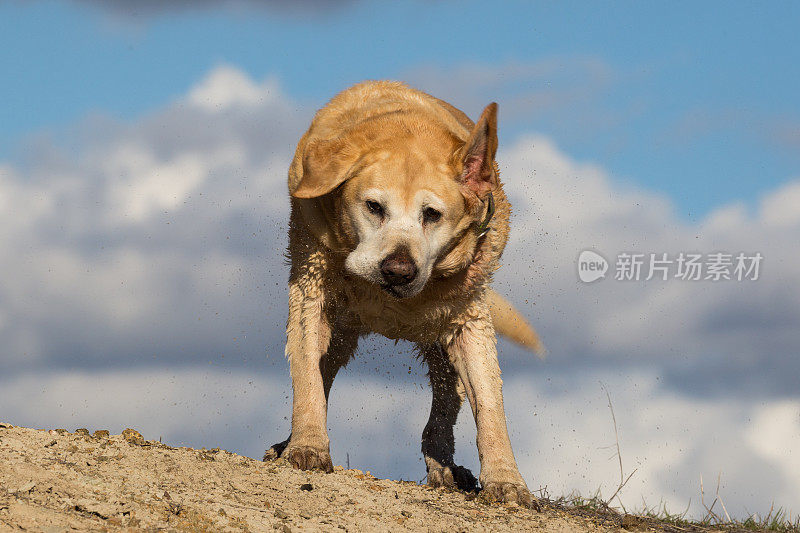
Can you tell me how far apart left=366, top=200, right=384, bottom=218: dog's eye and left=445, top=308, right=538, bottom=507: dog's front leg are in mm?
1388

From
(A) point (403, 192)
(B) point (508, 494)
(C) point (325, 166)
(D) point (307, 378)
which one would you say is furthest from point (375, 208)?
(B) point (508, 494)

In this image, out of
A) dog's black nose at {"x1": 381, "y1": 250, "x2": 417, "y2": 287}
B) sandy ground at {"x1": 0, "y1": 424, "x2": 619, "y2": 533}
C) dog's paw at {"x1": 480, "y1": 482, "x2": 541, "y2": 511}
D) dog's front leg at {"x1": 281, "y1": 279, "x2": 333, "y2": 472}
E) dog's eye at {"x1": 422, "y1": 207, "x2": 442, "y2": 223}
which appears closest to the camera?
sandy ground at {"x1": 0, "y1": 424, "x2": 619, "y2": 533}

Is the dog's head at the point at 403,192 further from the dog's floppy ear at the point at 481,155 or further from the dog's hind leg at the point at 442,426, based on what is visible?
the dog's hind leg at the point at 442,426

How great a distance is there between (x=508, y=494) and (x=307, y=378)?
1727 millimetres

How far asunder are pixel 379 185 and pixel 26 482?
2.92 meters

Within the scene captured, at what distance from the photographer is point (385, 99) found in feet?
26.0

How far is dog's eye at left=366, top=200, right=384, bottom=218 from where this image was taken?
6.66 m

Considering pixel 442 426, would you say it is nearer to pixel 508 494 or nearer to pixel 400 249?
pixel 508 494

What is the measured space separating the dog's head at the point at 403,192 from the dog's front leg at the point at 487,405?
0.84 meters

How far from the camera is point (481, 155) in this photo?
22.2ft

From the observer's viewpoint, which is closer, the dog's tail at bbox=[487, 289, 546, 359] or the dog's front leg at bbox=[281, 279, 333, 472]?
the dog's front leg at bbox=[281, 279, 333, 472]

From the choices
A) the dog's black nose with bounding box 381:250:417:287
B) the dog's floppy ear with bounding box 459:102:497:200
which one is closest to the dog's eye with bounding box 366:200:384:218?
the dog's black nose with bounding box 381:250:417:287

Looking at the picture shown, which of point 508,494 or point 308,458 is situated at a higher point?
point 308,458

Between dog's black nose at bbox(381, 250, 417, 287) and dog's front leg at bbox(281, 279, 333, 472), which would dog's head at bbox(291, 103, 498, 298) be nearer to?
dog's black nose at bbox(381, 250, 417, 287)
